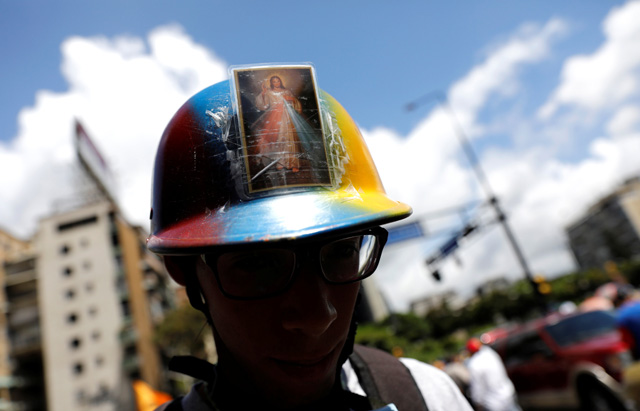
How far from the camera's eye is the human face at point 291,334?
3.14 feet

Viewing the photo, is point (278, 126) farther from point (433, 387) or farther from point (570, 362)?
point (570, 362)

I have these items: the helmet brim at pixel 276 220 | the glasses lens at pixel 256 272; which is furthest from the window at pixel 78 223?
the glasses lens at pixel 256 272

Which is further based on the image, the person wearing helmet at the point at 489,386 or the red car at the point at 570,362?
the person wearing helmet at the point at 489,386

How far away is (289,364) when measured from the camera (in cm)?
99

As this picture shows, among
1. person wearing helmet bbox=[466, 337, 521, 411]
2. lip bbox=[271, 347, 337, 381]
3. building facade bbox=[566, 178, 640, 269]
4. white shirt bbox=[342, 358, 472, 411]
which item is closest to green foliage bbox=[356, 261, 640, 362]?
person wearing helmet bbox=[466, 337, 521, 411]

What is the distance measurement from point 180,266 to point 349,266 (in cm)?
53

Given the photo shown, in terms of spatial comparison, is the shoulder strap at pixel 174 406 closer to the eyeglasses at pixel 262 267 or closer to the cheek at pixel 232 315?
the cheek at pixel 232 315

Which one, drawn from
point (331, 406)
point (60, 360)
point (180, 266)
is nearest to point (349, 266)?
point (331, 406)

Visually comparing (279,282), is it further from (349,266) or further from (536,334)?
(536,334)

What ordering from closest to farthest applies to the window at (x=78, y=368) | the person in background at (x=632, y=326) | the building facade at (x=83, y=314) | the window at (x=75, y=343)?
the person in background at (x=632, y=326) → the building facade at (x=83, y=314) → the window at (x=78, y=368) → the window at (x=75, y=343)

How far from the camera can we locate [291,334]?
964mm

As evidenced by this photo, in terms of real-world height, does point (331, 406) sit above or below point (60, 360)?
below

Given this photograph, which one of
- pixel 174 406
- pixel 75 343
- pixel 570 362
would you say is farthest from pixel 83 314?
pixel 174 406

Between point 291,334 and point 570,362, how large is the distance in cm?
739
